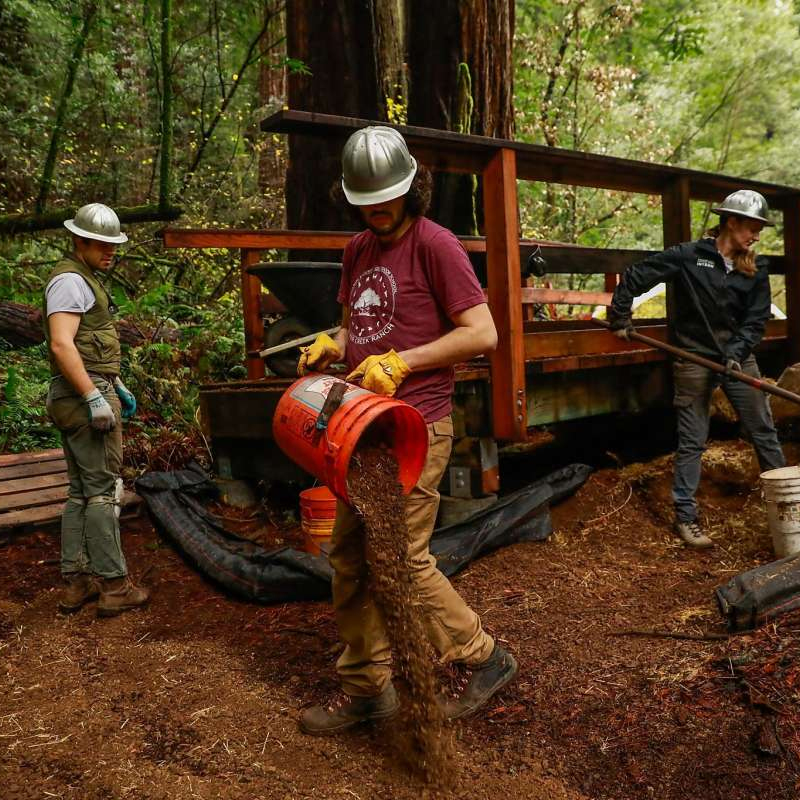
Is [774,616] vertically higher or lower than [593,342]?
lower

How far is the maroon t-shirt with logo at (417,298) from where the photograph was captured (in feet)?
8.94

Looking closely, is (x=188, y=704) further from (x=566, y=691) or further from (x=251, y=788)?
(x=566, y=691)

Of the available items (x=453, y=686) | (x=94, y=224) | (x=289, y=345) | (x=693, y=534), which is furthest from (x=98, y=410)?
(x=693, y=534)

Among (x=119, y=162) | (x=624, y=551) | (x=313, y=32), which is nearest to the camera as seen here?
(x=624, y=551)

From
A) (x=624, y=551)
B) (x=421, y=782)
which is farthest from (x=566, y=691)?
(x=624, y=551)

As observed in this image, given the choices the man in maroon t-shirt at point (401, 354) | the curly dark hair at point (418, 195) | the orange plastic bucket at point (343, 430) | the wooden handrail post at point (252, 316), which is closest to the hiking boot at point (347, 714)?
the man in maroon t-shirt at point (401, 354)

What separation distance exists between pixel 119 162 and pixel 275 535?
8.34 m

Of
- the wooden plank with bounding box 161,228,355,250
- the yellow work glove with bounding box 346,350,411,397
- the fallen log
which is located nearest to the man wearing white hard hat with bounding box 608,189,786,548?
the wooden plank with bounding box 161,228,355,250

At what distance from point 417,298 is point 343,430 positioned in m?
0.59

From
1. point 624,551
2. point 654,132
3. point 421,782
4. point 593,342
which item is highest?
point 654,132

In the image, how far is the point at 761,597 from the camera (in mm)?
3348

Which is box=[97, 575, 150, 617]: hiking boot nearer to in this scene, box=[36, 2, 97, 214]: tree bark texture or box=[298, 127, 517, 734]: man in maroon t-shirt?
box=[298, 127, 517, 734]: man in maroon t-shirt

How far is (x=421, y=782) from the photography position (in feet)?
8.64

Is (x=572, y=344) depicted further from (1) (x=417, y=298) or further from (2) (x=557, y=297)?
(1) (x=417, y=298)
